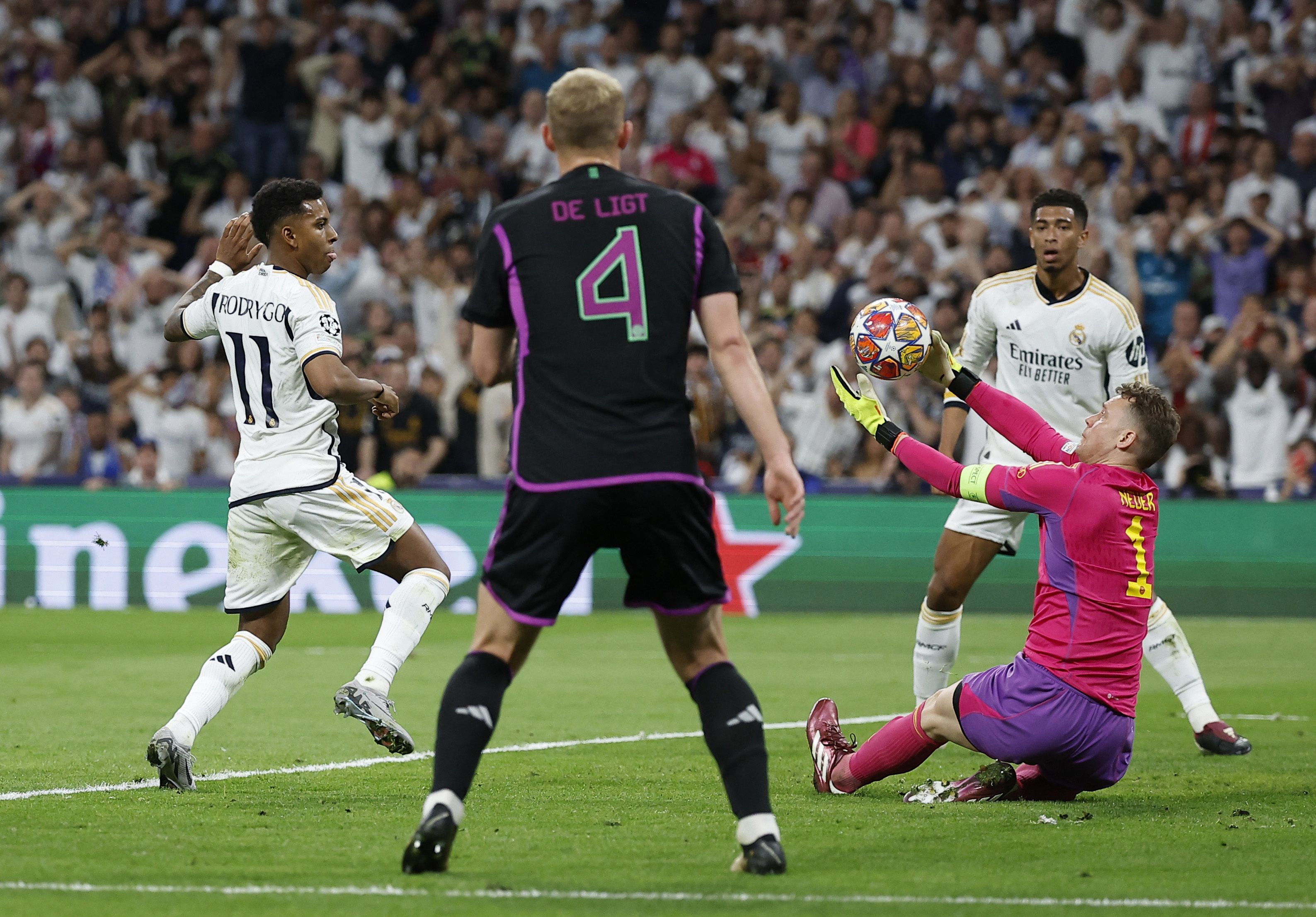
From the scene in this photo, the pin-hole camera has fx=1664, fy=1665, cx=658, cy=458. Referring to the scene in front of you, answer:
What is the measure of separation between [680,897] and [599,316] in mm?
1667

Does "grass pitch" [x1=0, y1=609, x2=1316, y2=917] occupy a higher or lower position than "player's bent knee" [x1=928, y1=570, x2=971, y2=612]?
lower

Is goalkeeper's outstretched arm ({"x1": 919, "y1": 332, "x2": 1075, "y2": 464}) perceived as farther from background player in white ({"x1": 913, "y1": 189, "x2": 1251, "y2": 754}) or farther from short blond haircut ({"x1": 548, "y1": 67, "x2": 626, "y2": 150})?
short blond haircut ({"x1": 548, "y1": 67, "x2": 626, "y2": 150})

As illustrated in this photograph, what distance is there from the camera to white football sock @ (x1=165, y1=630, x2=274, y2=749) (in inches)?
263

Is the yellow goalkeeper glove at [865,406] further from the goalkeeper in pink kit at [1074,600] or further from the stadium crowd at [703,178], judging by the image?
the stadium crowd at [703,178]

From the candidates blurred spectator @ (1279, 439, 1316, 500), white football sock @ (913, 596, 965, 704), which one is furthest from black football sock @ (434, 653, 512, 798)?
blurred spectator @ (1279, 439, 1316, 500)

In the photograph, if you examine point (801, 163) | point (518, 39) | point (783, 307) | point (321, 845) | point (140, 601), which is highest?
point (518, 39)

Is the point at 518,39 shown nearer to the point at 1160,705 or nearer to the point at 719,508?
the point at 719,508

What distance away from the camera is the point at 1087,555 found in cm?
613

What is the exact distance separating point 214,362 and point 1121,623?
14.5 meters

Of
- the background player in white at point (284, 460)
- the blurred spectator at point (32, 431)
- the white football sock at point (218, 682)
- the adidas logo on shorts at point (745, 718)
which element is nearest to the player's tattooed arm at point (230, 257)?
the background player in white at point (284, 460)

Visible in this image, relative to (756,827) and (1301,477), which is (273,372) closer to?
(756,827)

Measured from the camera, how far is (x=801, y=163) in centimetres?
1944

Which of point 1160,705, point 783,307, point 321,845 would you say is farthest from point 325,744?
point 783,307

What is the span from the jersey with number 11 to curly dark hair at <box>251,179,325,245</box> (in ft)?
7.97
